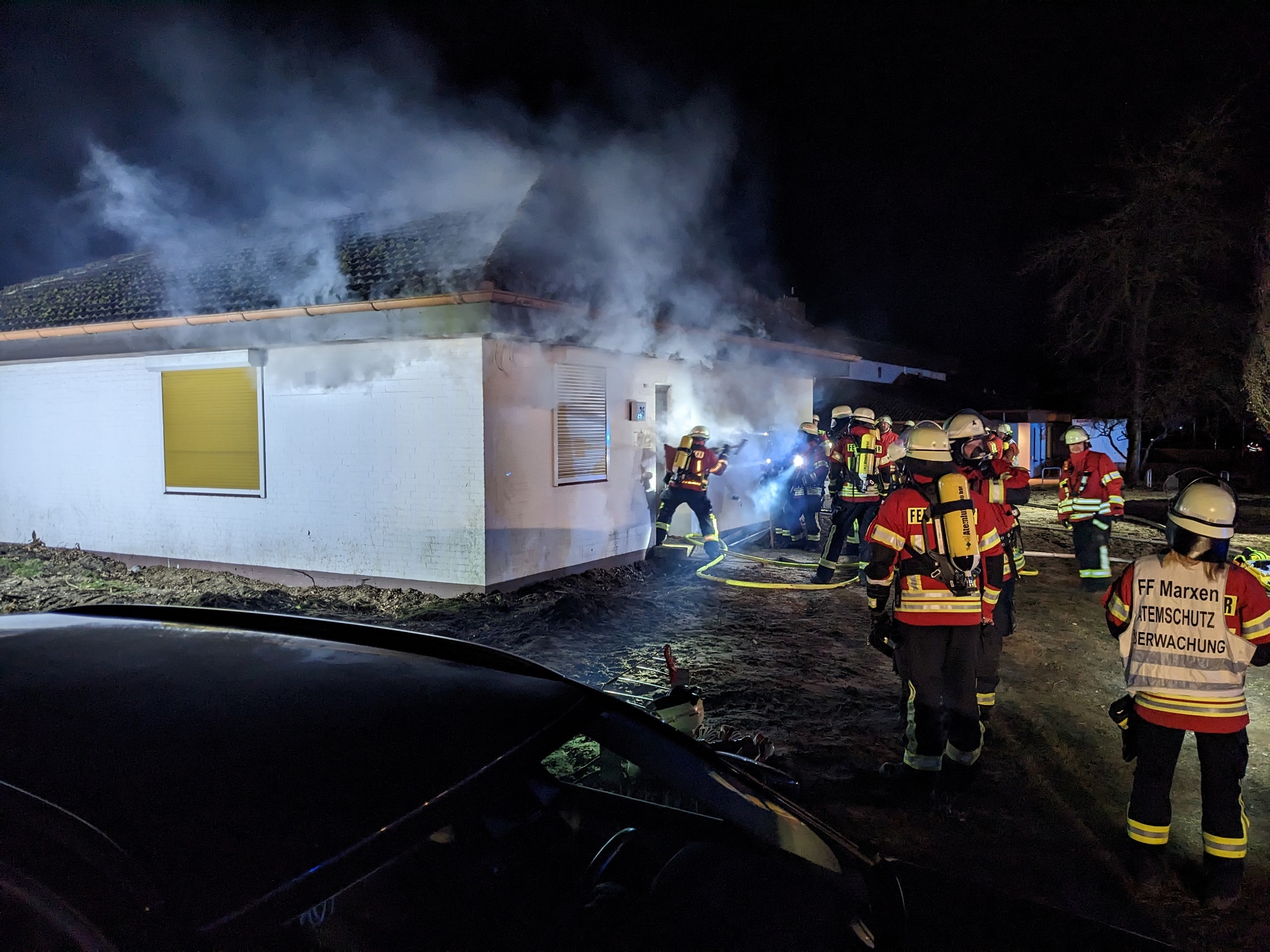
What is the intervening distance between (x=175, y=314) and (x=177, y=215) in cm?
534

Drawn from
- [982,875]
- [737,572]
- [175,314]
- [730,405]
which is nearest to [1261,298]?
[730,405]

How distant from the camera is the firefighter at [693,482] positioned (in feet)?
35.6

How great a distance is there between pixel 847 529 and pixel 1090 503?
2709 mm

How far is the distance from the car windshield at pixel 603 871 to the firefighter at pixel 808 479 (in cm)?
1011

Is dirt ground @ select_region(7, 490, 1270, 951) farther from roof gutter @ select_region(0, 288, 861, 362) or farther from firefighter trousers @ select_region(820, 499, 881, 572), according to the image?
roof gutter @ select_region(0, 288, 861, 362)

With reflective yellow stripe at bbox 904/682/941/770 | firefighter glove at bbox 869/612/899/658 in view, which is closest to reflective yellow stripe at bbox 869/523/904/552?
firefighter glove at bbox 869/612/899/658

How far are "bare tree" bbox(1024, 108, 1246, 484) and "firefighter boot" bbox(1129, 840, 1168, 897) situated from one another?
2772cm

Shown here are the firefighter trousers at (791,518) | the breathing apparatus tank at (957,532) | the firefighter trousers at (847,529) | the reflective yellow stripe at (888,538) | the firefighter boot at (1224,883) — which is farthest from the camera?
the firefighter trousers at (791,518)

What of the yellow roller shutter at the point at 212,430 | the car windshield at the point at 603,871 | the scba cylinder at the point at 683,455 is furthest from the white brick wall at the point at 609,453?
the car windshield at the point at 603,871

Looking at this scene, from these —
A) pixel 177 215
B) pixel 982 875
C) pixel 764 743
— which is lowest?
pixel 982 875

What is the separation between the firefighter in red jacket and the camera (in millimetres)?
9078

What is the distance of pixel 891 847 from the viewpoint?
3.85m

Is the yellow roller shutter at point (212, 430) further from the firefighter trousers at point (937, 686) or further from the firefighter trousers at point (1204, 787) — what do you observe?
the firefighter trousers at point (1204, 787)

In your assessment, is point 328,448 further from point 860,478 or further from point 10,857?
point 10,857
